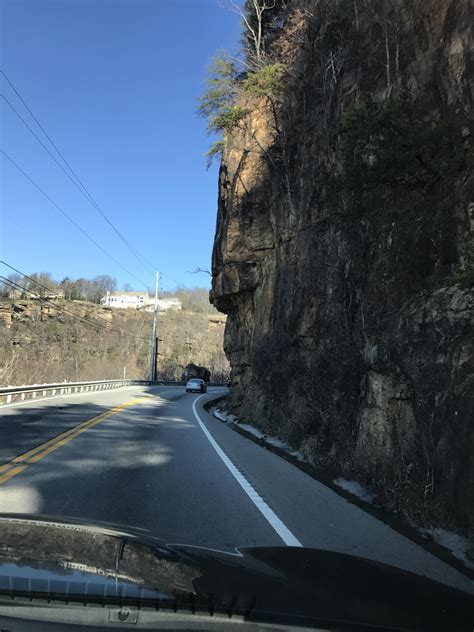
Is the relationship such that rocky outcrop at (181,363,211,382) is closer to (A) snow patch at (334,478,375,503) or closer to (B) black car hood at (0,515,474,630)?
(A) snow patch at (334,478,375,503)

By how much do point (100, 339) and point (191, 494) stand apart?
9855 cm

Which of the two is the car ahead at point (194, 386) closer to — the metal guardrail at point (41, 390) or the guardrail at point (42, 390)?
the guardrail at point (42, 390)

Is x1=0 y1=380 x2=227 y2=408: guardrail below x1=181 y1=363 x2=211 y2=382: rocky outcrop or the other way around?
below

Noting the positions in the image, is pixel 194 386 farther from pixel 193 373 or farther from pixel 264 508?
pixel 264 508

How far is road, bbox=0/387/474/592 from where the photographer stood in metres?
5.85

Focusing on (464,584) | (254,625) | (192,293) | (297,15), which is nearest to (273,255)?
(297,15)

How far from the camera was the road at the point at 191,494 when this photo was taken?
19.2 ft

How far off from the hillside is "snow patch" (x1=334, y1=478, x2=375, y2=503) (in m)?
61.8

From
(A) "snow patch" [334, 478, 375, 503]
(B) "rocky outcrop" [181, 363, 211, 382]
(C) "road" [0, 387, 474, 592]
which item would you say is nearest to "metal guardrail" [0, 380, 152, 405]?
(C) "road" [0, 387, 474, 592]

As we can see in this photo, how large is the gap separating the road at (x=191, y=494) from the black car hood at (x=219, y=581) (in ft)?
2.04

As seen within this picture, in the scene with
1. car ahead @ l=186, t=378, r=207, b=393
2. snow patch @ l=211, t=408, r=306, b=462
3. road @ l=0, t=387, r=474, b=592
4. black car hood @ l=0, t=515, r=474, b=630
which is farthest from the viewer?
car ahead @ l=186, t=378, r=207, b=393

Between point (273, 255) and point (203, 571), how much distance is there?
23543 mm

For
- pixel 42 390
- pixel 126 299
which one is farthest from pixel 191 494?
pixel 126 299

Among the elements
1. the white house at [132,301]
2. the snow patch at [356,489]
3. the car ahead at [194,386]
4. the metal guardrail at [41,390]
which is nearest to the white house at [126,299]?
the white house at [132,301]
